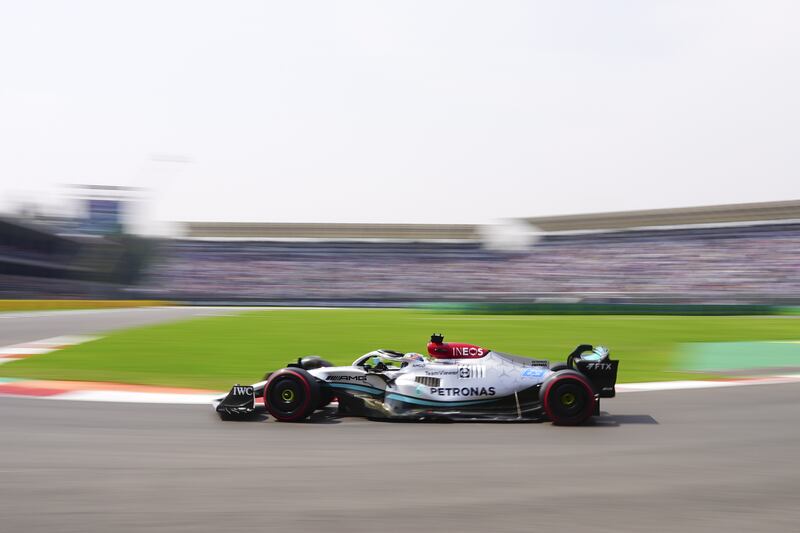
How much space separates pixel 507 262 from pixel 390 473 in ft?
141

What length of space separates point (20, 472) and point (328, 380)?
2.93 metres

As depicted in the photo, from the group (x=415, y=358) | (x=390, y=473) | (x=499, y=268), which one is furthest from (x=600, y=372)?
(x=499, y=268)

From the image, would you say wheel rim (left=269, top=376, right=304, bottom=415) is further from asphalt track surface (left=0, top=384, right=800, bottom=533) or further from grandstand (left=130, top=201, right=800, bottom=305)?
grandstand (left=130, top=201, right=800, bottom=305)

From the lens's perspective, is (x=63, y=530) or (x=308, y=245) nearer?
(x=63, y=530)

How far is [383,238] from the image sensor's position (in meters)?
51.8

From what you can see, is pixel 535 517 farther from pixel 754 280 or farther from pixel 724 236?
pixel 724 236

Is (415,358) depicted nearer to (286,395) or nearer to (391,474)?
(286,395)

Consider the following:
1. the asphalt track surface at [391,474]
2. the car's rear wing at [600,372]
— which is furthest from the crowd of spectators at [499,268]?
the asphalt track surface at [391,474]

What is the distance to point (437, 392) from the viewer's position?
7258 millimetres

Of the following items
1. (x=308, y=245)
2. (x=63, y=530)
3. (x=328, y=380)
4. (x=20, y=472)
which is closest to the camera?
(x=63, y=530)

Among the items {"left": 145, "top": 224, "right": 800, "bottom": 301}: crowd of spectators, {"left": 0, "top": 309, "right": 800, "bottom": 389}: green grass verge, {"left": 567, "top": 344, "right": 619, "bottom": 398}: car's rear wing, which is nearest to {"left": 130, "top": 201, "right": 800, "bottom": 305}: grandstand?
{"left": 145, "top": 224, "right": 800, "bottom": 301}: crowd of spectators

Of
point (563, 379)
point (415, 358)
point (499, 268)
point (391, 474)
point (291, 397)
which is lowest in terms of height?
point (391, 474)

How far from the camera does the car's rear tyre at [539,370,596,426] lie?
7000mm

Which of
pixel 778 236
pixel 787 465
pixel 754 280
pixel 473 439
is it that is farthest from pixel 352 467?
pixel 778 236
